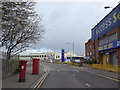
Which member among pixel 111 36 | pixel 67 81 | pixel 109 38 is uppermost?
pixel 111 36

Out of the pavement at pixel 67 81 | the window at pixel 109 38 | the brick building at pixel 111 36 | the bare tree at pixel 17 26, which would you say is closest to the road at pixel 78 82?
the pavement at pixel 67 81

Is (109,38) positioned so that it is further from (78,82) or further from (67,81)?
(78,82)

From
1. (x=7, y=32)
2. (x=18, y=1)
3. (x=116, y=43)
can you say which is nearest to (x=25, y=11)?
(x=18, y=1)

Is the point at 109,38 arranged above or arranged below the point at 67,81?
above

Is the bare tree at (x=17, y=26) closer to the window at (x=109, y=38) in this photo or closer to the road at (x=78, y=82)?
the road at (x=78, y=82)

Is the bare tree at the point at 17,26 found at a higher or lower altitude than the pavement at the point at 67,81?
higher

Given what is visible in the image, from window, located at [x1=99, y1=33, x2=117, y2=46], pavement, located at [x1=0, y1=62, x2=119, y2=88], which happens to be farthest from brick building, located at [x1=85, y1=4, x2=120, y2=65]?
pavement, located at [x1=0, y1=62, x2=119, y2=88]

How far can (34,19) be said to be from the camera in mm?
21109

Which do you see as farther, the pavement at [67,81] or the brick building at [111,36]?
the brick building at [111,36]

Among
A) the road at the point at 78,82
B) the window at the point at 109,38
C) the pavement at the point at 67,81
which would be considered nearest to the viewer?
the pavement at the point at 67,81

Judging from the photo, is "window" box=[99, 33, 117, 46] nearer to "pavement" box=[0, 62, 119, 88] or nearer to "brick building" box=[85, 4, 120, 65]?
"brick building" box=[85, 4, 120, 65]

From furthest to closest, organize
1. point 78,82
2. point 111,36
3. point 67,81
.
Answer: point 111,36, point 67,81, point 78,82

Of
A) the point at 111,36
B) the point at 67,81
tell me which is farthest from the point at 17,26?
the point at 111,36

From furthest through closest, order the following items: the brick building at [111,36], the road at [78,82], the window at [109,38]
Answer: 1. the window at [109,38]
2. the brick building at [111,36]
3. the road at [78,82]
